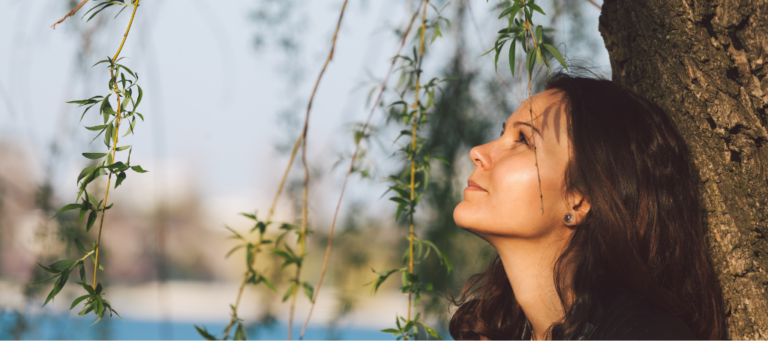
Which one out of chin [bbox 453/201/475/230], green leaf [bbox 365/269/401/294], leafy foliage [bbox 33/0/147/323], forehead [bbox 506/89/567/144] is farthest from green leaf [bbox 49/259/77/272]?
forehead [bbox 506/89/567/144]

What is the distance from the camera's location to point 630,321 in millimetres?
809

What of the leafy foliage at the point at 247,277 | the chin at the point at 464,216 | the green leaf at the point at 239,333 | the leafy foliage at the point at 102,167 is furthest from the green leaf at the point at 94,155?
the chin at the point at 464,216

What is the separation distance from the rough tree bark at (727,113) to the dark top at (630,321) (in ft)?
0.45

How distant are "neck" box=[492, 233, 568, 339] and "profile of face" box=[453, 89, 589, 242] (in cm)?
2

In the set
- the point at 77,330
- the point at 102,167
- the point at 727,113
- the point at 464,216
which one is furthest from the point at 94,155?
the point at 77,330

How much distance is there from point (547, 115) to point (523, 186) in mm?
164

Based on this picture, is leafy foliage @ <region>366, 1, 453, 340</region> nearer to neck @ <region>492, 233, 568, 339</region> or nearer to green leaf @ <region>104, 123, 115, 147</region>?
neck @ <region>492, 233, 568, 339</region>

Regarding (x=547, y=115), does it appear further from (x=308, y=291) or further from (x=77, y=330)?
(x=77, y=330)

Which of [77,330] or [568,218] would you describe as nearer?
[568,218]

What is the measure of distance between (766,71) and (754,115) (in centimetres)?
7

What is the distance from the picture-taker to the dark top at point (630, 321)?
788 mm

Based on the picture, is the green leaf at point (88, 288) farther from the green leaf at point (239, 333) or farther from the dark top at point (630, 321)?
the dark top at point (630, 321)

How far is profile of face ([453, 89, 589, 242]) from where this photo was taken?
0.87 meters

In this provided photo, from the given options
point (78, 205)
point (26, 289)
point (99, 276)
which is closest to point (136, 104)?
point (78, 205)
